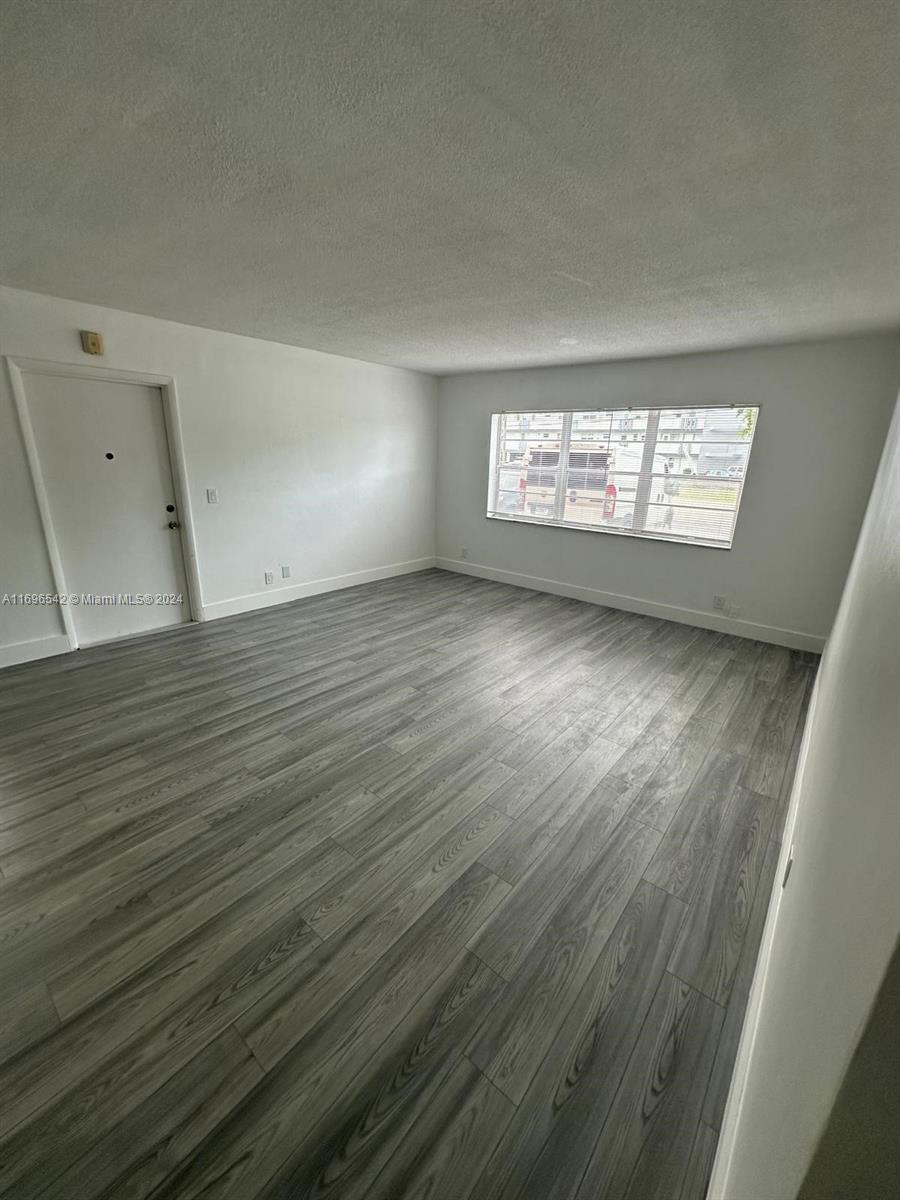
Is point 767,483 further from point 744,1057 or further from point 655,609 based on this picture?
point 744,1057

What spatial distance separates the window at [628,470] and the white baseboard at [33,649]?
170 inches

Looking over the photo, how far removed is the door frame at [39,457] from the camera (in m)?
3.22

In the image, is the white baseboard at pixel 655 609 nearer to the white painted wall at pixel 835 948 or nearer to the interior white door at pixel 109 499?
the interior white door at pixel 109 499

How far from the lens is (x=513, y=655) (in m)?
3.81

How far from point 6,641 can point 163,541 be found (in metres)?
1.27

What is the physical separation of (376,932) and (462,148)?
→ 99.7 inches

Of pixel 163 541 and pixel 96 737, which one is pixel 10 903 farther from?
pixel 163 541

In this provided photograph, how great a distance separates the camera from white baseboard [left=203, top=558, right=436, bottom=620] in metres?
4.55

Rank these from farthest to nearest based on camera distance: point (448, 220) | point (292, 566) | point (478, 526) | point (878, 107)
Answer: point (478, 526)
point (292, 566)
point (448, 220)
point (878, 107)

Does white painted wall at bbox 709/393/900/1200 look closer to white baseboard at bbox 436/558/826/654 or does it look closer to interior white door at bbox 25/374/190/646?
white baseboard at bbox 436/558/826/654

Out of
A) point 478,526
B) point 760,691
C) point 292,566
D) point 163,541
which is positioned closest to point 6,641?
point 163,541

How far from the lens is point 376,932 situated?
63.4 inches

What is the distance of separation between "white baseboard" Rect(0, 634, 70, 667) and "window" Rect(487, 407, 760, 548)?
14.2ft

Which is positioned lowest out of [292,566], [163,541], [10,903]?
[10,903]
